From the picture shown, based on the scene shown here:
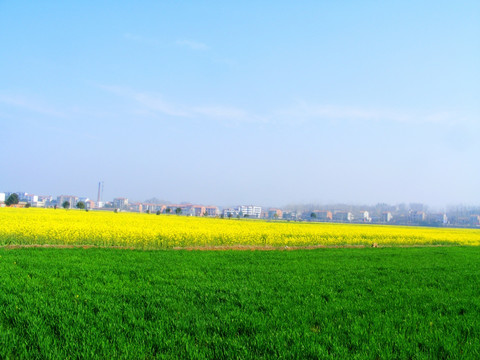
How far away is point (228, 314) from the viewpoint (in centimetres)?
627

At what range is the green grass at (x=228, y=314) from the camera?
187 inches

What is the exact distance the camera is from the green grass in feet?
15.5

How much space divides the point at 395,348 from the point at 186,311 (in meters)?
3.46

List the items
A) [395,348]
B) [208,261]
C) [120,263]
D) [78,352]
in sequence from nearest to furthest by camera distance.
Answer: [78,352]
[395,348]
[120,263]
[208,261]

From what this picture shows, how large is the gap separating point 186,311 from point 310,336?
2.34 meters

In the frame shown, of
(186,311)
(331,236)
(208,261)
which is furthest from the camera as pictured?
(331,236)

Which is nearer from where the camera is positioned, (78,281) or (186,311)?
(186,311)

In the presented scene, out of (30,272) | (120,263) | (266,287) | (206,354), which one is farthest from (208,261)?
(206,354)

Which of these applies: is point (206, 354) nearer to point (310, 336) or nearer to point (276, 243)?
point (310, 336)

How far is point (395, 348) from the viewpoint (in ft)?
16.1

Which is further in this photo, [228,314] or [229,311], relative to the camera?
[229,311]

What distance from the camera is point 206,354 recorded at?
4.56 meters

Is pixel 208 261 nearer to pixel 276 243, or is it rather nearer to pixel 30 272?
pixel 30 272

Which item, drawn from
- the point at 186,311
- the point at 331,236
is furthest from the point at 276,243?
the point at 186,311
